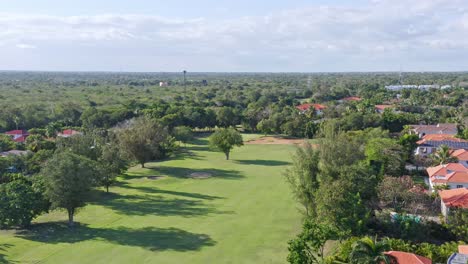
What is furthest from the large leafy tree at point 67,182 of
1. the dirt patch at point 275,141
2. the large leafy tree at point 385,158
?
the dirt patch at point 275,141

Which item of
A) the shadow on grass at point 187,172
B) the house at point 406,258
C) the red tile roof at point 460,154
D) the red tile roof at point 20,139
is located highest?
the red tile roof at point 460,154

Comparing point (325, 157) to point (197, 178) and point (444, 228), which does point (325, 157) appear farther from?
point (197, 178)

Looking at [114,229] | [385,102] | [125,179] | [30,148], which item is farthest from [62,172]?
[385,102]

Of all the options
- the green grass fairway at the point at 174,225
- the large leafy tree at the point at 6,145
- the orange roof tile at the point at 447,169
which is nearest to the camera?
the green grass fairway at the point at 174,225

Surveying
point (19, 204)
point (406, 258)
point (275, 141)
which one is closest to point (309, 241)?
point (406, 258)

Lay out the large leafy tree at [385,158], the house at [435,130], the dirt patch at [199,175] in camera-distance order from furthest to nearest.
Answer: the house at [435,130] → the dirt patch at [199,175] → the large leafy tree at [385,158]

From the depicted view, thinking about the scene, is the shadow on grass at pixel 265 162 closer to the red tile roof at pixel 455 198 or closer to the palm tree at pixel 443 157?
the palm tree at pixel 443 157

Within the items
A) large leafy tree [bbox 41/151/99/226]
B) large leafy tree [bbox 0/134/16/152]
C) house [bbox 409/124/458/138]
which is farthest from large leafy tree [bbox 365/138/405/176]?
large leafy tree [bbox 0/134/16/152]

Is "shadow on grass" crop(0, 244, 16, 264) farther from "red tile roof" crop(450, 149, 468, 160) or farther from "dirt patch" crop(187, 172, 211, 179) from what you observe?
"red tile roof" crop(450, 149, 468, 160)

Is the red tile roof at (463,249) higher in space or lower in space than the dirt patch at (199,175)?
higher
